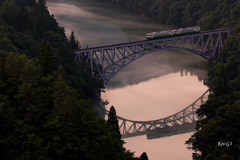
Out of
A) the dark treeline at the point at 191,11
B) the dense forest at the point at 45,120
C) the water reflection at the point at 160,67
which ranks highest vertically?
the dark treeline at the point at 191,11

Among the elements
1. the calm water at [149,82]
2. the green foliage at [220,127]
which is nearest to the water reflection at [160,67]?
the calm water at [149,82]

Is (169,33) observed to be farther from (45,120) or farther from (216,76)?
(45,120)

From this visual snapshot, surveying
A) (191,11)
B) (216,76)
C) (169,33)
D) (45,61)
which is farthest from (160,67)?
(45,61)

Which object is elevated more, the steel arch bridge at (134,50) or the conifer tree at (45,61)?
the steel arch bridge at (134,50)

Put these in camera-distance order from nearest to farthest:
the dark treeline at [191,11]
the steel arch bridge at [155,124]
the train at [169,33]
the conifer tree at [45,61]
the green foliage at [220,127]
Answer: the conifer tree at [45,61] < the green foliage at [220,127] < the steel arch bridge at [155,124] < the train at [169,33] < the dark treeline at [191,11]

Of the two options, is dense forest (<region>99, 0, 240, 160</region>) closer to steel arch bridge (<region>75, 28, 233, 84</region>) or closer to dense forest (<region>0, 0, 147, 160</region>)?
steel arch bridge (<region>75, 28, 233, 84</region>)

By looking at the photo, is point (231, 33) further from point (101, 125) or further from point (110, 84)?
point (101, 125)

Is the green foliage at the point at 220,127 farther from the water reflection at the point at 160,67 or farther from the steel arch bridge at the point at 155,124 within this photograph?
the water reflection at the point at 160,67
